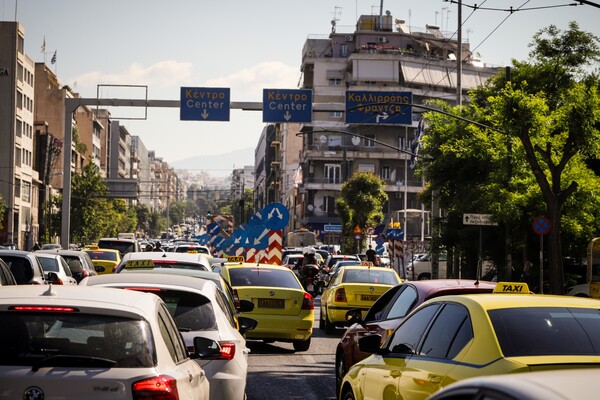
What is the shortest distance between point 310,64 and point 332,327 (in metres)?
101

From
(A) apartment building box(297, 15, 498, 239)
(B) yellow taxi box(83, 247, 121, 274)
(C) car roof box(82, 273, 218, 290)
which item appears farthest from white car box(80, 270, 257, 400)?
(A) apartment building box(297, 15, 498, 239)

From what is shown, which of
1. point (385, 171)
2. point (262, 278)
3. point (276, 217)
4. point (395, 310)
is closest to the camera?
point (395, 310)

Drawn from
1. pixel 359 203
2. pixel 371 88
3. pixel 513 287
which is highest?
pixel 371 88

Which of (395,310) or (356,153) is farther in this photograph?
(356,153)

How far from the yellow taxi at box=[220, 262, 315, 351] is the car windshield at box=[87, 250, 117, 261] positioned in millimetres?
19097

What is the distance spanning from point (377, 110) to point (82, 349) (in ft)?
134

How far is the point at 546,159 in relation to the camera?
30.2 metres

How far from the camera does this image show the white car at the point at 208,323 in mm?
10039

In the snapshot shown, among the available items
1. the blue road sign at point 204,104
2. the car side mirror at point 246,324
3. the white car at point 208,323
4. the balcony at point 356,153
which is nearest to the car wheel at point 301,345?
the car side mirror at point 246,324

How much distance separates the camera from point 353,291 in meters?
24.2

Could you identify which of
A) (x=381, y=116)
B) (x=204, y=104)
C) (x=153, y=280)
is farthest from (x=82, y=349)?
(x=204, y=104)

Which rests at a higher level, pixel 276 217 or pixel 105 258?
pixel 276 217

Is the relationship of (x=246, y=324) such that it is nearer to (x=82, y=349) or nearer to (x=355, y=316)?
(x=355, y=316)

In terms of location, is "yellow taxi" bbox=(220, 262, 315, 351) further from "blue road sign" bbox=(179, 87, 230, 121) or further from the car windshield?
"blue road sign" bbox=(179, 87, 230, 121)
